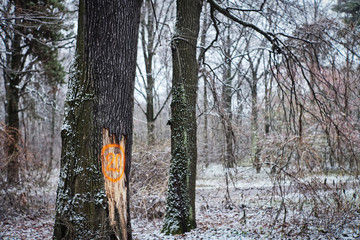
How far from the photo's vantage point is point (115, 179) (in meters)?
3.54

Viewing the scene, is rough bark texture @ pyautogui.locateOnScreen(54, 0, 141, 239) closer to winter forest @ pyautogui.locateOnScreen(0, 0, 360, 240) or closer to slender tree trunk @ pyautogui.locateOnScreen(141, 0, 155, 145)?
winter forest @ pyautogui.locateOnScreen(0, 0, 360, 240)

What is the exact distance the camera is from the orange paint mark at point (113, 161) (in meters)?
3.41

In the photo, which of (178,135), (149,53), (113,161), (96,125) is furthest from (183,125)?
(149,53)

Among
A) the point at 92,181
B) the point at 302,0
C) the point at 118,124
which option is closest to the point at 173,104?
the point at 118,124

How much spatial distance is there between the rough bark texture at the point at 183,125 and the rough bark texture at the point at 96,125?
2.20 metres

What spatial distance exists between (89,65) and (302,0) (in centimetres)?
519

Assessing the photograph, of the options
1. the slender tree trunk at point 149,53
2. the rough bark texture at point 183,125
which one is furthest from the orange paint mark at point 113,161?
the slender tree trunk at point 149,53

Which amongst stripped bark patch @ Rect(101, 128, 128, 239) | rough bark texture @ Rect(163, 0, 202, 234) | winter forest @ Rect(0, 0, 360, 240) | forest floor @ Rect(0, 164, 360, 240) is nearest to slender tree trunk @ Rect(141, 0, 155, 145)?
winter forest @ Rect(0, 0, 360, 240)

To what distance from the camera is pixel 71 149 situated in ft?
11.0

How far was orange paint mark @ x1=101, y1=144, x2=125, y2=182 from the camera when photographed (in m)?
3.41

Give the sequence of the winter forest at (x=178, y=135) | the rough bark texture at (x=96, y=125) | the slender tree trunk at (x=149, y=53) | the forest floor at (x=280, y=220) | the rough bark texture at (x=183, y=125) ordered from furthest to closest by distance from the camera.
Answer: the slender tree trunk at (x=149, y=53) → the rough bark texture at (x=183, y=125) → the forest floor at (x=280, y=220) → the winter forest at (x=178, y=135) → the rough bark texture at (x=96, y=125)

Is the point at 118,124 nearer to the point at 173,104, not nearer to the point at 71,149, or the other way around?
the point at 71,149

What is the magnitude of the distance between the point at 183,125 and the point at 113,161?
2547mm

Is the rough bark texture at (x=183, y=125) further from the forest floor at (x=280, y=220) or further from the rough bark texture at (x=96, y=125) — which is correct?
the rough bark texture at (x=96, y=125)
